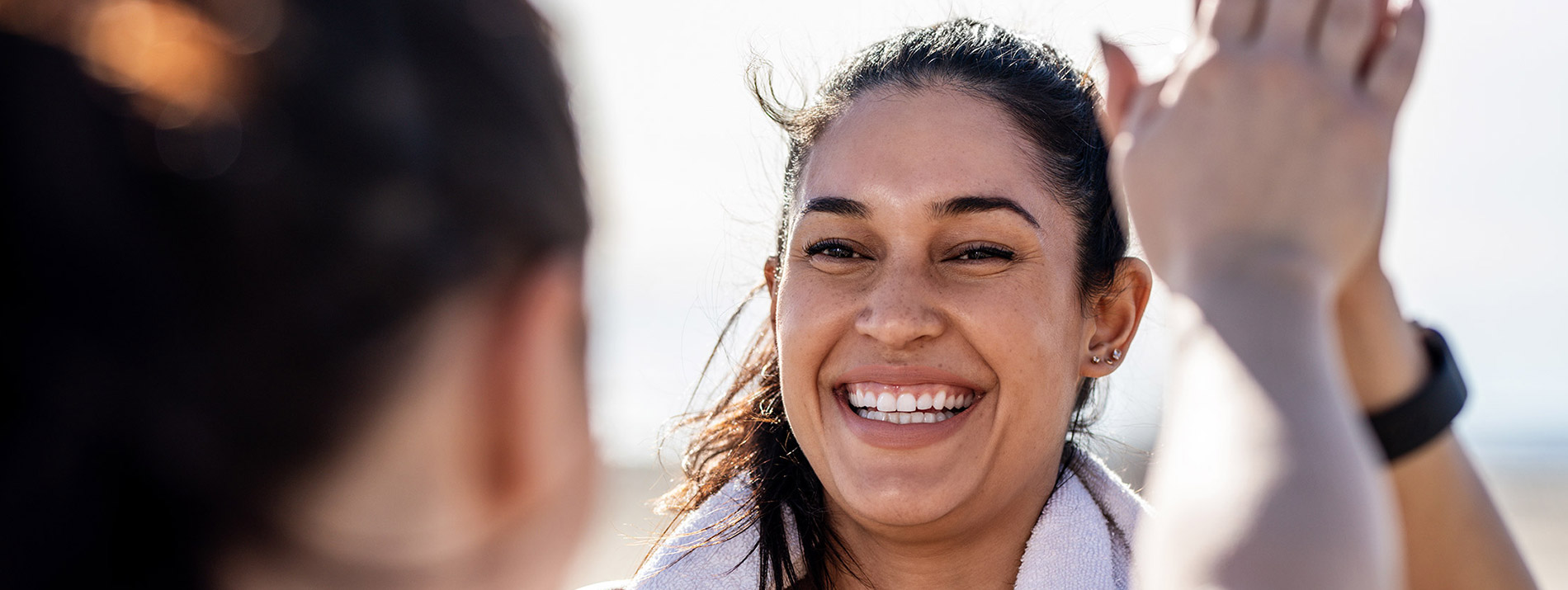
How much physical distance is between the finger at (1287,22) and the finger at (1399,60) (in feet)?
0.28

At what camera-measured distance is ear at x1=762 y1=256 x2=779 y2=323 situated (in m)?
2.90

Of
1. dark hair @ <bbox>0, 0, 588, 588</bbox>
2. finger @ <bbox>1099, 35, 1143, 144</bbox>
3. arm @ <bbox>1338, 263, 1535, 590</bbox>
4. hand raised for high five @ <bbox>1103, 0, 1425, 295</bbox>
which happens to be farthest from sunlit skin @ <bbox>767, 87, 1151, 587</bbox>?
dark hair @ <bbox>0, 0, 588, 588</bbox>

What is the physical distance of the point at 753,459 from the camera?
3059 mm

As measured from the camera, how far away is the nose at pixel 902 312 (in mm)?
2473

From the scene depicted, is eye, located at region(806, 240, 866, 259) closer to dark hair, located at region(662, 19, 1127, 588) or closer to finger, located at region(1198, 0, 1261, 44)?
dark hair, located at region(662, 19, 1127, 588)

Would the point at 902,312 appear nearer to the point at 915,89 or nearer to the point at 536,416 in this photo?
the point at 915,89

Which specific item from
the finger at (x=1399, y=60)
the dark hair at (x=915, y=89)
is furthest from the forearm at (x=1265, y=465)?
the dark hair at (x=915, y=89)

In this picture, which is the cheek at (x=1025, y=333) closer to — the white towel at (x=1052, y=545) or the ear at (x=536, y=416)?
the white towel at (x=1052, y=545)

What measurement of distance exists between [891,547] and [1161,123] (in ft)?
5.68

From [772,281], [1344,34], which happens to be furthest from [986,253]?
[1344,34]

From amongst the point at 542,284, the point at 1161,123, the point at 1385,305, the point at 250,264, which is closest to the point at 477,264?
the point at 542,284

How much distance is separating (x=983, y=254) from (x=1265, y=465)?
1612mm

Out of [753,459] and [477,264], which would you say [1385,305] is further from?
[753,459]

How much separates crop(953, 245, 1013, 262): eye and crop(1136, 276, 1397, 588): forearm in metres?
1.48
